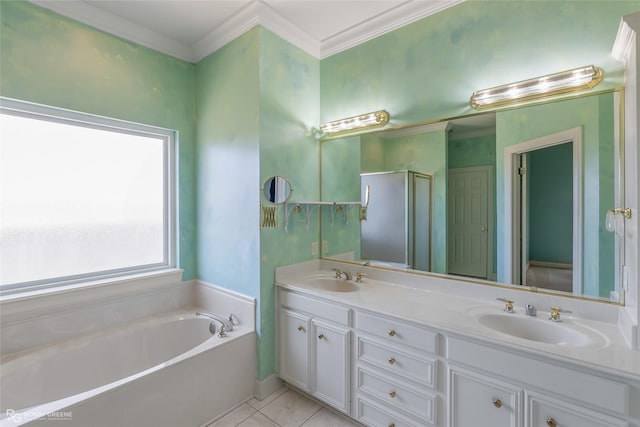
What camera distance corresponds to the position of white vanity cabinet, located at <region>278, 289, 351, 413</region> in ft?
5.99

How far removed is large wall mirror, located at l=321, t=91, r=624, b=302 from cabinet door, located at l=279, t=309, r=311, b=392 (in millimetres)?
724

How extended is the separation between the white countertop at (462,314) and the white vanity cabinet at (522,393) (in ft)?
0.16

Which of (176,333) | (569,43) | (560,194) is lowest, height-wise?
(176,333)

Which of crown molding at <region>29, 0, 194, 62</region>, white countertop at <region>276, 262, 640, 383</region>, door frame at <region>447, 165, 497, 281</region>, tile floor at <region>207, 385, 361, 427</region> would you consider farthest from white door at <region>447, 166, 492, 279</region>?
crown molding at <region>29, 0, 194, 62</region>

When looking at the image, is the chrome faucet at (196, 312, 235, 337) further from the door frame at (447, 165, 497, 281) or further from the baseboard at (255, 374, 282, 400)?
the door frame at (447, 165, 497, 281)

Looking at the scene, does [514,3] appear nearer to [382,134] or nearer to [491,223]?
[382,134]

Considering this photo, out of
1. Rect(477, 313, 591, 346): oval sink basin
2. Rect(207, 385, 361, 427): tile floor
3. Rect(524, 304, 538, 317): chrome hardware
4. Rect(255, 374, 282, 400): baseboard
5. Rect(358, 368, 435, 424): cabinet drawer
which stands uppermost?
Rect(524, 304, 538, 317): chrome hardware

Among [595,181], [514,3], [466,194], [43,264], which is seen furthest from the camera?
[43,264]

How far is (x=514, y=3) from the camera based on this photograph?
1681 millimetres

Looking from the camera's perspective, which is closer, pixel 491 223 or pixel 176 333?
pixel 491 223

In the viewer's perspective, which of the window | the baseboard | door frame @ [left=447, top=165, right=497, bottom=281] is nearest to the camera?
door frame @ [left=447, top=165, right=497, bottom=281]

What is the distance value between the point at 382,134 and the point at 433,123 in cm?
38

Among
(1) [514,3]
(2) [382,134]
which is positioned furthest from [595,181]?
(2) [382,134]

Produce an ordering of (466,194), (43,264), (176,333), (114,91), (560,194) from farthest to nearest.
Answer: (176,333) < (114,91) < (43,264) < (466,194) < (560,194)
